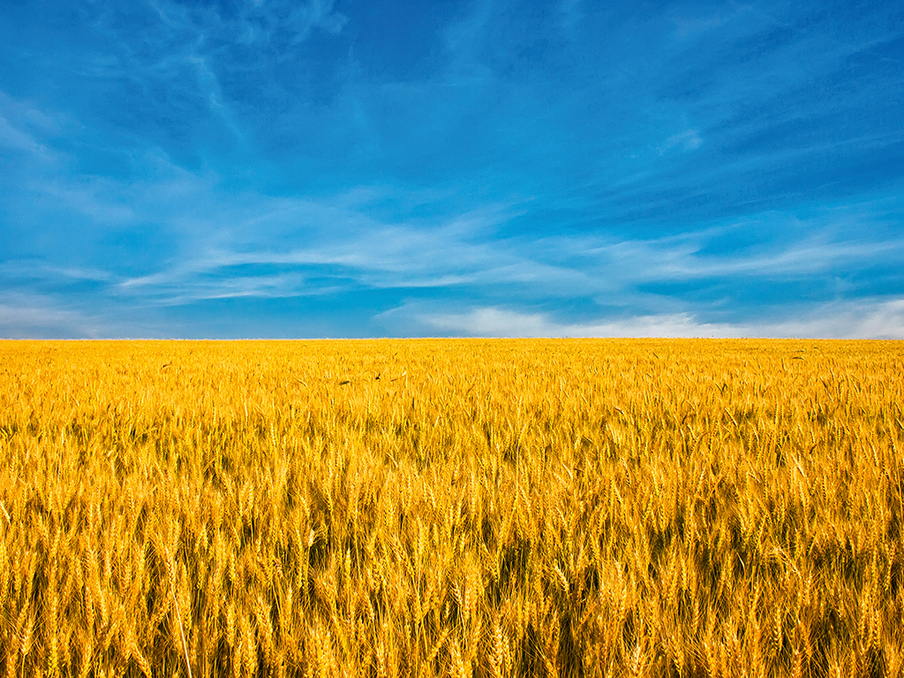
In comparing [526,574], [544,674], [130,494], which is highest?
[130,494]

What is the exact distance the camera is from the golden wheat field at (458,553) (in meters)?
1.01

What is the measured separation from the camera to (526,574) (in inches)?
50.5

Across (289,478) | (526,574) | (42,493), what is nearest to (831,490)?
(526,574)

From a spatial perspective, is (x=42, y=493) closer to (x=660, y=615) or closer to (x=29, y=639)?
(x=29, y=639)

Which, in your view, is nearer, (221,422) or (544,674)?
(544,674)

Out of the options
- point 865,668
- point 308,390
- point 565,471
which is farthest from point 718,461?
point 308,390

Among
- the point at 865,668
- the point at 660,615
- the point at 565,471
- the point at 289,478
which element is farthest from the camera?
the point at 289,478

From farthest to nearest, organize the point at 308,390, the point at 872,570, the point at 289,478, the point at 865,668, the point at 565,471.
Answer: the point at 308,390
the point at 289,478
the point at 565,471
the point at 872,570
the point at 865,668

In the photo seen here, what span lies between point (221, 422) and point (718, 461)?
3.01 metres

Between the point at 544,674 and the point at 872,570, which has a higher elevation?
the point at 872,570

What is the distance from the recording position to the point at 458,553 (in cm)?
140

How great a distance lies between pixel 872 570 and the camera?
1230 millimetres

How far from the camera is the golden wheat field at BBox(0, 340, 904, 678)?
101 cm

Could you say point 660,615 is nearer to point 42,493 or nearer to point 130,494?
point 130,494
